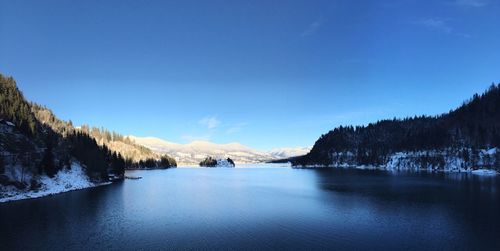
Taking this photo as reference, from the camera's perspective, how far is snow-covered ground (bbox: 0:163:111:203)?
87938mm

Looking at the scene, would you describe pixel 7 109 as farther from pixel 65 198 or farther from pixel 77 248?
pixel 77 248

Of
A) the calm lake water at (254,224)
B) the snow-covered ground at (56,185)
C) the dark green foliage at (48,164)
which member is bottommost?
the calm lake water at (254,224)

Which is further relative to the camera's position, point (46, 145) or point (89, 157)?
point (89, 157)

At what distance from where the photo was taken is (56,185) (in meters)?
111

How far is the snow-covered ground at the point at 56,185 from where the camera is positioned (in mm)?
87938

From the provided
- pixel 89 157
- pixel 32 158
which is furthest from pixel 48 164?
pixel 89 157

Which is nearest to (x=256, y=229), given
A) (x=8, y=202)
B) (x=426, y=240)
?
(x=426, y=240)

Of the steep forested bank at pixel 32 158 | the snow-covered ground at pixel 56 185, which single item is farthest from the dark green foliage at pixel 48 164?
the snow-covered ground at pixel 56 185

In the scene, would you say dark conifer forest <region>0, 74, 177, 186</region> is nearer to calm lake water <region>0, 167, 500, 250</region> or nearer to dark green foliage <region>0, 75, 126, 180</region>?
dark green foliage <region>0, 75, 126, 180</region>

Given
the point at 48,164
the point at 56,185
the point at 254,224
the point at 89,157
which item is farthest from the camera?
the point at 89,157

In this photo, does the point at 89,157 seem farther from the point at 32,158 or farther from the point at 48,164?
the point at 32,158

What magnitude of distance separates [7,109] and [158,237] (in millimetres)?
99685

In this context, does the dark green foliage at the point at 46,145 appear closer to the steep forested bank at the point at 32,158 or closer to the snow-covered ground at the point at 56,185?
the steep forested bank at the point at 32,158

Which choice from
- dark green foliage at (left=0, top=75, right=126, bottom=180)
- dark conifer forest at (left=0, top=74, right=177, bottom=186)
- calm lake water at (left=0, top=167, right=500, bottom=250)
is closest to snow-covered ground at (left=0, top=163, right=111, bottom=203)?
dark conifer forest at (left=0, top=74, right=177, bottom=186)
